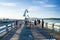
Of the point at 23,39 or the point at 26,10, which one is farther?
the point at 26,10

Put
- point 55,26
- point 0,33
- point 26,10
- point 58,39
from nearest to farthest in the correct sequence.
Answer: point 58,39 → point 0,33 → point 55,26 → point 26,10

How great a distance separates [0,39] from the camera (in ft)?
44.2

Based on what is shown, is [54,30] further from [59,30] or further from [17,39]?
[17,39]

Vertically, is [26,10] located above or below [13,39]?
above

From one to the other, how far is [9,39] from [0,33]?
2183 millimetres

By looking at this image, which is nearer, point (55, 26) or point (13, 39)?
point (13, 39)

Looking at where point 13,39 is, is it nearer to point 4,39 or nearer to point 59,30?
point 4,39

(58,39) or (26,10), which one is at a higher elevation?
(26,10)

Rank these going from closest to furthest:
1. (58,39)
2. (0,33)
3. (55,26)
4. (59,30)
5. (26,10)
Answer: (58,39)
(0,33)
(59,30)
(55,26)
(26,10)

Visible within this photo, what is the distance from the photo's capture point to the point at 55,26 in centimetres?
1870

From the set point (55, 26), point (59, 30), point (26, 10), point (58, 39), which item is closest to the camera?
point (58, 39)

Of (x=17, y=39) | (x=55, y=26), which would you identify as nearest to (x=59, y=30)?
(x=55, y=26)

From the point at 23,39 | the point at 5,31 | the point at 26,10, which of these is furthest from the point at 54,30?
the point at 26,10

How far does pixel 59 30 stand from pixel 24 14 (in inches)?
587
